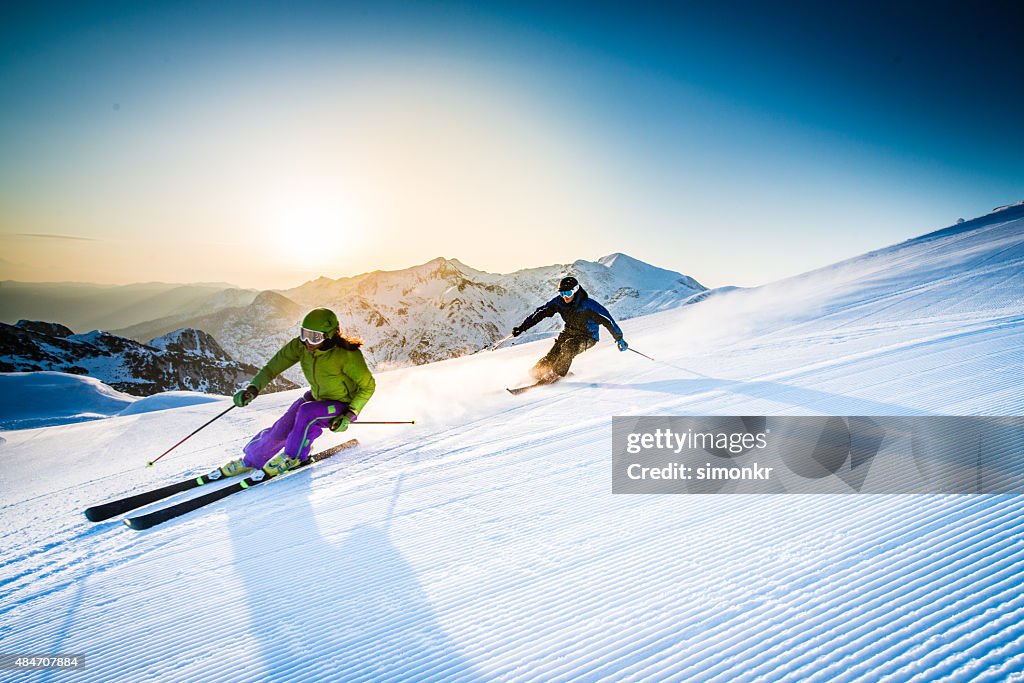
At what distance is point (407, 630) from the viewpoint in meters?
2.20

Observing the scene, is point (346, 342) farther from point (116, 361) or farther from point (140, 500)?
point (116, 361)

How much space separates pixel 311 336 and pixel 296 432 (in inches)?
43.8

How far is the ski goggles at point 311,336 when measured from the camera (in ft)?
15.0

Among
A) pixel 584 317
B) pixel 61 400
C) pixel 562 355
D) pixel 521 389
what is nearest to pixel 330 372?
pixel 521 389

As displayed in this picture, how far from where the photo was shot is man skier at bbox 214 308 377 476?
4719 mm

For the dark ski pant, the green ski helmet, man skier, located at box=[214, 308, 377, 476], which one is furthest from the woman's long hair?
the dark ski pant

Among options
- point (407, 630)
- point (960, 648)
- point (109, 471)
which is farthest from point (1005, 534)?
point (109, 471)

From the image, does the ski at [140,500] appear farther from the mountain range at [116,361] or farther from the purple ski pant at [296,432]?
the mountain range at [116,361]

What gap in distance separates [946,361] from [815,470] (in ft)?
11.6

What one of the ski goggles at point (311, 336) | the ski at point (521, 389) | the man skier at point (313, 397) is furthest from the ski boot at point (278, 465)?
the ski at point (521, 389)

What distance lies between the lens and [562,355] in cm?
817

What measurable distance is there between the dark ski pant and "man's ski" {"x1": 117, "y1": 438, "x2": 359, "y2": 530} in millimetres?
4186

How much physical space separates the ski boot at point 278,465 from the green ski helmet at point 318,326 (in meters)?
1.41

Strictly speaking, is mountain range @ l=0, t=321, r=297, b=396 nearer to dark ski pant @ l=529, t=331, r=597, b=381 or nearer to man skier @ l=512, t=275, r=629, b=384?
dark ski pant @ l=529, t=331, r=597, b=381
